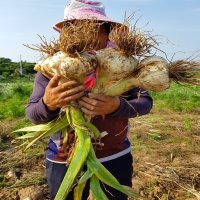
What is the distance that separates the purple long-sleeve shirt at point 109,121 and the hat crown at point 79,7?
35 centimetres

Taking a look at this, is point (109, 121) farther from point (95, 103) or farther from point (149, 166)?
point (149, 166)

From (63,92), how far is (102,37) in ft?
1.54

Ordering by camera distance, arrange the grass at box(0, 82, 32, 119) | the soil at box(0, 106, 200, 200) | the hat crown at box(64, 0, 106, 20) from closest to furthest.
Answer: the hat crown at box(64, 0, 106, 20) < the soil at box(0, 106, 200, 200) < the grass at box(0, 82, 32, 119)

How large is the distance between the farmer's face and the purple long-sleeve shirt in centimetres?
28

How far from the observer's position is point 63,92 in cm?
163

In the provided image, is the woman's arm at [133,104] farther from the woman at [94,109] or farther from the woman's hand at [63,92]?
the woman's hand at [63,92]

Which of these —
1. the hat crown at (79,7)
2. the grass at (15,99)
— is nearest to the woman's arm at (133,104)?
the hat crown at (79,7)

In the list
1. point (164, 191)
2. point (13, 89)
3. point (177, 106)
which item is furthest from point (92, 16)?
point (13, 89)

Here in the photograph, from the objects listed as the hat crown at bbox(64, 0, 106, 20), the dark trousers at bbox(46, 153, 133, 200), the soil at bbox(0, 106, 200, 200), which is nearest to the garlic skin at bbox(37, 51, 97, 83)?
the hat crown at bbox(64, 0, 106, 20)

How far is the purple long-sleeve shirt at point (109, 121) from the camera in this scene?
1.86 meters

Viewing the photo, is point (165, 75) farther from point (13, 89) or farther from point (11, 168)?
point (13, 89)

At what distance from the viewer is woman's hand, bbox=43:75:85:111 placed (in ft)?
5.30

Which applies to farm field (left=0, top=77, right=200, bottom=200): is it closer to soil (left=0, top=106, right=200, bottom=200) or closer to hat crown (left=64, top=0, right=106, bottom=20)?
soil (left=0, top=106, right=200, bottom=200)

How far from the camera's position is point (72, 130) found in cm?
190
